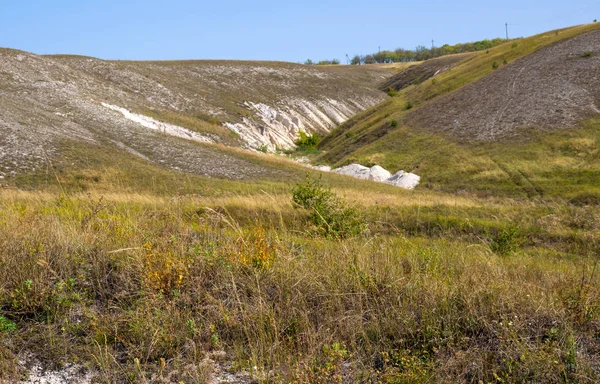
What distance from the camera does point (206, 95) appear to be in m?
68.2

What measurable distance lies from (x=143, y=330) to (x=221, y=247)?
1498mm

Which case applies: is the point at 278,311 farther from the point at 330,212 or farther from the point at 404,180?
the point at 404,180

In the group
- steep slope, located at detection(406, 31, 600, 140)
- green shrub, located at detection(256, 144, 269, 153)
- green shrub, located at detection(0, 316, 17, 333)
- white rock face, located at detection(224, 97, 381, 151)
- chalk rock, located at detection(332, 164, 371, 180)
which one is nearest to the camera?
green shrub, located at detection(0, 316, 17, 333)

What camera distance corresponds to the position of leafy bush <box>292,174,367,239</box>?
11.0 metres

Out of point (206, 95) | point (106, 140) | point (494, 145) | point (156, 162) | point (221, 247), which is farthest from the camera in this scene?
point (206, 95)

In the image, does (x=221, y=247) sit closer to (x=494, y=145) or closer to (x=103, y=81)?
(x=494, y=145)

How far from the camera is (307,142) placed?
66.8 meters

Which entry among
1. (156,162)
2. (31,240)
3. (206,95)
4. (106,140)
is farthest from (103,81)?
(31,240)

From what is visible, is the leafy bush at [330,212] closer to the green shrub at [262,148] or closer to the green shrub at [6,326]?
the green shrub at [6,326]

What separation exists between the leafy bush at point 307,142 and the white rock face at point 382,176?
818 inches

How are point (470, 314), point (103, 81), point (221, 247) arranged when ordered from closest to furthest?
point (470, 314)
point (221, 247)
point (103, 81)

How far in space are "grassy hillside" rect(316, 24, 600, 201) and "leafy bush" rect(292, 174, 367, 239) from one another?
71.5 ft

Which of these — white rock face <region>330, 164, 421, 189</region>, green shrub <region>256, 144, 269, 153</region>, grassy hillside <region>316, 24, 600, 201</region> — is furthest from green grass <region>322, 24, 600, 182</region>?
green shrub <region>256, 144, 269, 153</region>

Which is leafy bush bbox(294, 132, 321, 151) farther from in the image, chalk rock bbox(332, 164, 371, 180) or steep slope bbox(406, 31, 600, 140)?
chalk rock bbox(332, 164, 371, 180)
